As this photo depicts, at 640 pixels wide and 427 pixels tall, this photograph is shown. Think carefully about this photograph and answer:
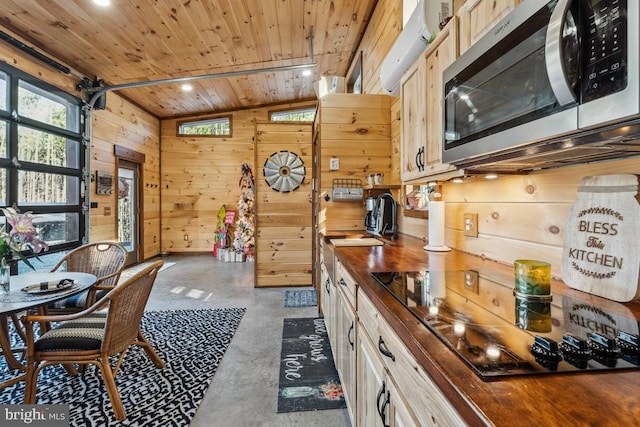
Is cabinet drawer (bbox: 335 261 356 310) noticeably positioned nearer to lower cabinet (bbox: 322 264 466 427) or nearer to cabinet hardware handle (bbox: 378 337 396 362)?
lower cabinet (bbox: 322 264 466 427)

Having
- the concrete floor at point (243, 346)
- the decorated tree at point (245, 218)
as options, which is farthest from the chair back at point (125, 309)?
the decorated tree at point (245, 218)

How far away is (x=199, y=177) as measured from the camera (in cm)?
720

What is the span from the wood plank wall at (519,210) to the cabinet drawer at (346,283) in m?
0.69

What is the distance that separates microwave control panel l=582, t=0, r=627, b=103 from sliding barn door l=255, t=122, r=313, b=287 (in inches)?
154

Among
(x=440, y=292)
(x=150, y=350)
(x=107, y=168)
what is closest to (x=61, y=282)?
(x=150, y=350)

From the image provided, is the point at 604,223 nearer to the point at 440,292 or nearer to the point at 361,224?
the point at 440,292

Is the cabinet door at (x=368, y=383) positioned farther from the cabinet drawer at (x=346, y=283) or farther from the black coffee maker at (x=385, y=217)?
the black coffee maker at (x=385, y=217)

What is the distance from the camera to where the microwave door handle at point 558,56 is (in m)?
0.67

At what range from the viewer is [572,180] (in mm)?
1109

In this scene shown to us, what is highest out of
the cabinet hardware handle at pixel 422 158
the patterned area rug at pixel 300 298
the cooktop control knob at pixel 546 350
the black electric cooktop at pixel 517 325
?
the cabinet hardware handle at pixel 422 158

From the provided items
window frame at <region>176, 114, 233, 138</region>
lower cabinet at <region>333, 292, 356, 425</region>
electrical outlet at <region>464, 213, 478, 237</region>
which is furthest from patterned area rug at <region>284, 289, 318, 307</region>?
window frame at <region>176, 114, 233, 138</region>

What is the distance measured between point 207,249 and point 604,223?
7.16m

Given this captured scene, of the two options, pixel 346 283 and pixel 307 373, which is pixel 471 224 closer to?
pixel 346 283

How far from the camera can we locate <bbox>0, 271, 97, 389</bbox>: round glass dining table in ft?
5.64
